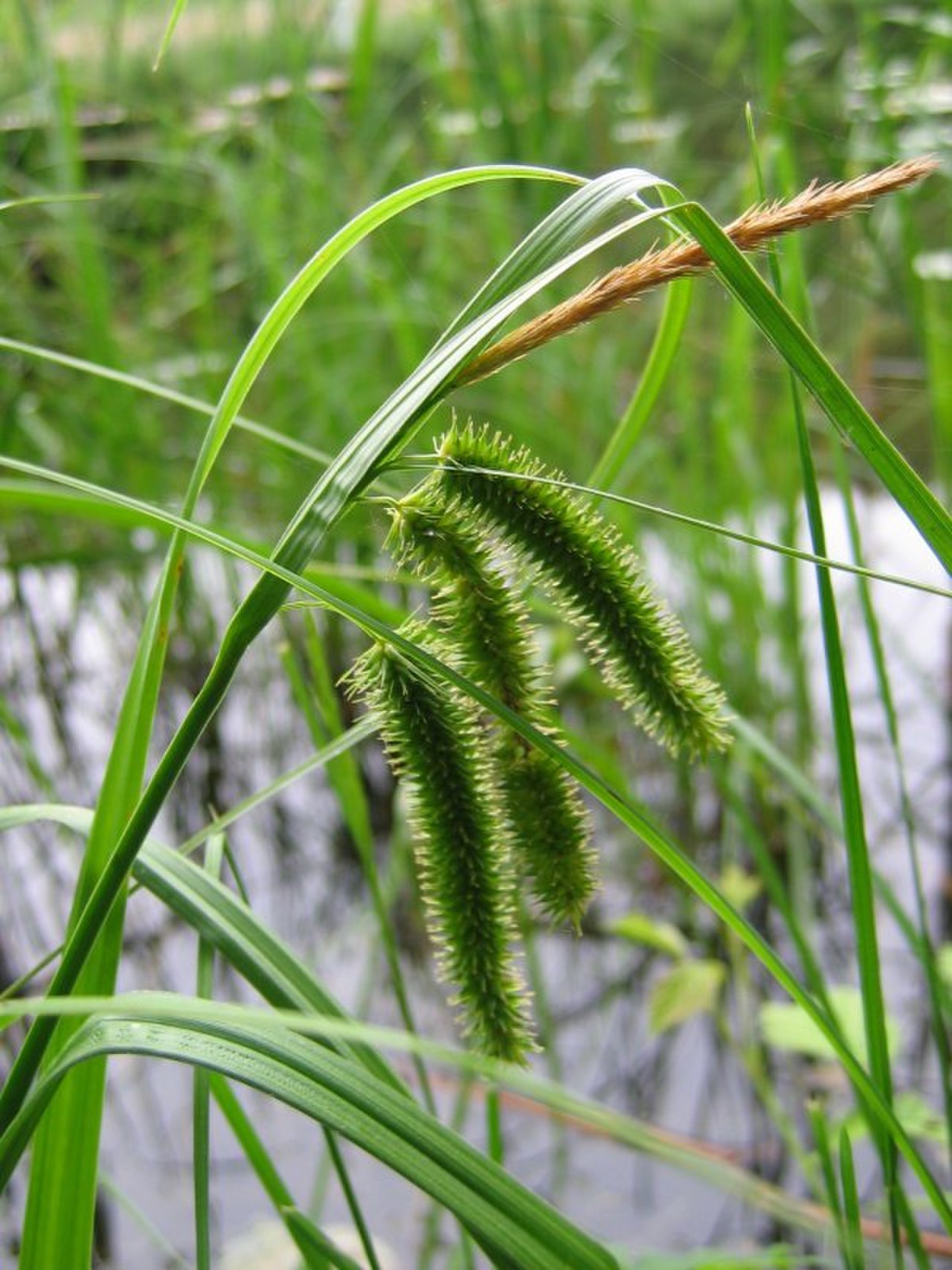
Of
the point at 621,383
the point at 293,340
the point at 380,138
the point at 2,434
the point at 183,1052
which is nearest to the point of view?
the point at 183,1052

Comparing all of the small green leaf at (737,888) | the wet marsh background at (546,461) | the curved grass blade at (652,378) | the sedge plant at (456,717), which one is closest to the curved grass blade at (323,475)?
the sedge plant at (456,717)

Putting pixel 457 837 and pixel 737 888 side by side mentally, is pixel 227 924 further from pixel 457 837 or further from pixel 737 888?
pixel 737 888

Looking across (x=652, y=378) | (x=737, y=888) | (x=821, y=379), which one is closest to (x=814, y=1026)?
(x=737, y=888)

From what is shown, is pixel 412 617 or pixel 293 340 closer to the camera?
pixel 412 617

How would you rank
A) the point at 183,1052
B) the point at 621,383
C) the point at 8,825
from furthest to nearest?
the point at 621,383, the point at 8,825, the point at 183,1052

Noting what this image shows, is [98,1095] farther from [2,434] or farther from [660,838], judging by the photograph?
[2,434]

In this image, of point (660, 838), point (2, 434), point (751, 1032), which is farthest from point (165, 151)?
point (660, 838)
